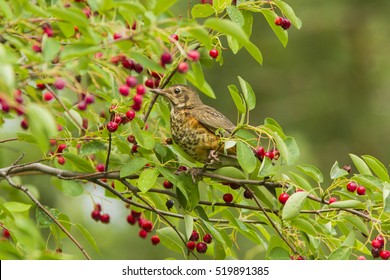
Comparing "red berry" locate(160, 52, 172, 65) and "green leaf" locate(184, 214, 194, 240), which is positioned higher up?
"red berry" locate(160, 52, 172, 65)

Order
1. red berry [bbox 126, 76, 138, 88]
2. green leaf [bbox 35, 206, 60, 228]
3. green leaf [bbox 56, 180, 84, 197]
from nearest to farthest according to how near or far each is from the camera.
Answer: red berry [bbox 126, 76, 138, 88], green leaf [bbox 35, 206, 60, 228], green leaf [bbox 56, 180, 84, 197]

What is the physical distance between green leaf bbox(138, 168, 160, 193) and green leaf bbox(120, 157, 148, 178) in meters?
0.02

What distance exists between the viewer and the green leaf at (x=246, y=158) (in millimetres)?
2725

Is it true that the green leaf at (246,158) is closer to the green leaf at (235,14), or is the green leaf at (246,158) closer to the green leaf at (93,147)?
the green leaf at (235,14)

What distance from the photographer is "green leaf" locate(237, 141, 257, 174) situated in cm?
272

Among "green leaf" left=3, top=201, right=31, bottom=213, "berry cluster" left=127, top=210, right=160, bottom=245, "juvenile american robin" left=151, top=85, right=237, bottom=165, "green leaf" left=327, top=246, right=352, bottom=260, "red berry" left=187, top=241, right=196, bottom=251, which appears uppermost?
"green leaf" left=327, top=246, right=352, bottom=260

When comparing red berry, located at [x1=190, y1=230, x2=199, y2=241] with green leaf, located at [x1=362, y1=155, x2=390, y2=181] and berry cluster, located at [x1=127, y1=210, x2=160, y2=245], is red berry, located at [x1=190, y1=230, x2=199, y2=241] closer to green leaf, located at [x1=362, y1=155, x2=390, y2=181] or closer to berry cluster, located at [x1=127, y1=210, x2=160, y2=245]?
berry cluster, located at [x1=127, y1=210, x2=160, y2=245]

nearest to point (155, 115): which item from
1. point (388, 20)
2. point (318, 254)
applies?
point (318, 254)

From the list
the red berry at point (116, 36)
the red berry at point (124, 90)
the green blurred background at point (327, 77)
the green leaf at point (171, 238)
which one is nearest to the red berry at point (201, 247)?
the green leaf at point (171, 238)

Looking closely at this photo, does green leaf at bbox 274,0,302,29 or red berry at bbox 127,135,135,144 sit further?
red berry at bbox 127,135,135,144

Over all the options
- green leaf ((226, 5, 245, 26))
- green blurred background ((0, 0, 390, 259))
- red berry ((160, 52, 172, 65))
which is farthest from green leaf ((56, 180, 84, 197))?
green blurred background ((0, 0, 390, 259))

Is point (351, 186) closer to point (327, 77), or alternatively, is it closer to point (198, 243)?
point (198, 243)

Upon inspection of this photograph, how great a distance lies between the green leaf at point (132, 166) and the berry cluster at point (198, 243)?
Result: 360 millimetres

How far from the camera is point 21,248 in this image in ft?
8.52
